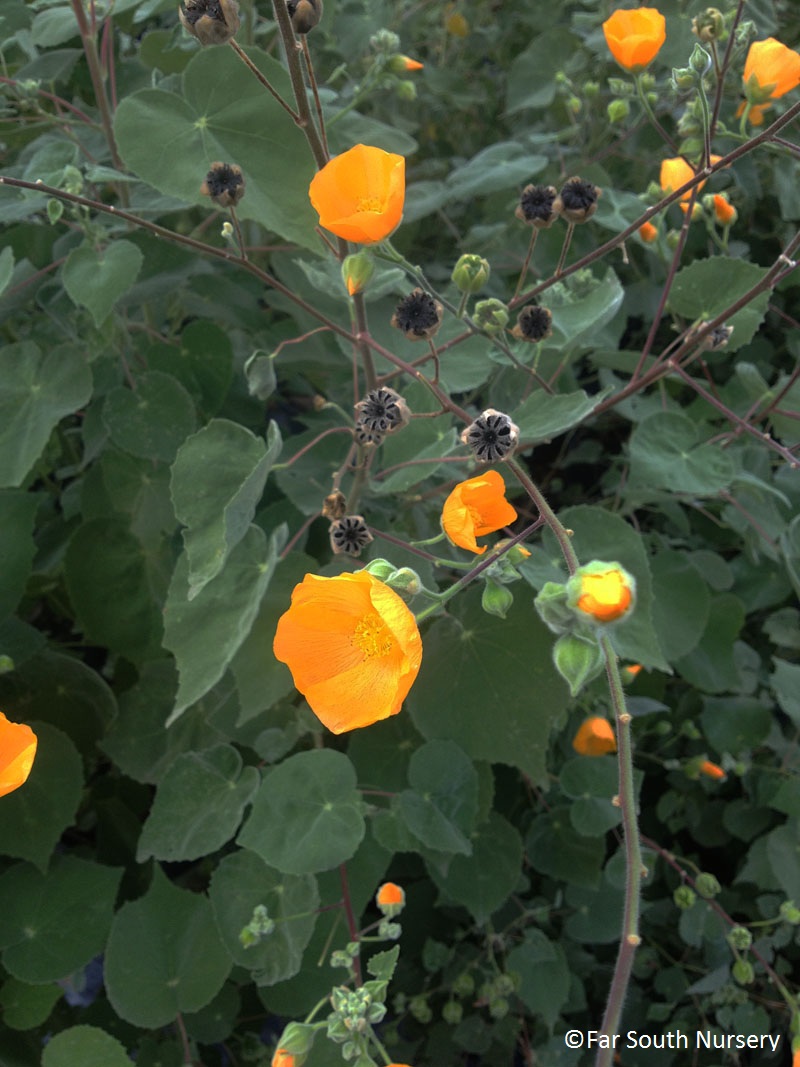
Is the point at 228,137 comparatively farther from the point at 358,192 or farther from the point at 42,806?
the point at 42,806

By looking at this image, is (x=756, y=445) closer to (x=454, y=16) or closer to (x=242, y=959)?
(x=242, y=959)

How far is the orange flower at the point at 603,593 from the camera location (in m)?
0.44

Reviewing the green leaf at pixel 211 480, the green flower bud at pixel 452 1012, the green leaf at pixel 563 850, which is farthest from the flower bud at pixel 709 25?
the green flower bud at pixel 452 1012

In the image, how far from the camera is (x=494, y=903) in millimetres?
896

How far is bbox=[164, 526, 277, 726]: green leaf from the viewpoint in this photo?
2.32 feet

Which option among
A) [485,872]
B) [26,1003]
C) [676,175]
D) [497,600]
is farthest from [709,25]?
[26,1003]

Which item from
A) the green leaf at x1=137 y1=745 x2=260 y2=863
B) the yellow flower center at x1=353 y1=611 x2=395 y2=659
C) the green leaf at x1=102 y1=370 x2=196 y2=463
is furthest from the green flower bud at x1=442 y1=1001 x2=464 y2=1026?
the green leaf at x1=102 y1=370 x2=196 y2=463

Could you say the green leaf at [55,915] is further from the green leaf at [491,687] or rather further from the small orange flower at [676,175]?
the small orange flower at [676,175]

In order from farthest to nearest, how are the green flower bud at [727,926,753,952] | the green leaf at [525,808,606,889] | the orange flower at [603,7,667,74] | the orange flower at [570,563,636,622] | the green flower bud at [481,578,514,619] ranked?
1. the green leaf at [525,808,606,889]
2. the green flower bud at [727,926,753,952]
3. the orange flower at [603,7,667,74]
4. the green flower bud at [481,578,514,619]
5. the orange flower at [570,563,636,622]

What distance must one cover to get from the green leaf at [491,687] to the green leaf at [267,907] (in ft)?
0.64

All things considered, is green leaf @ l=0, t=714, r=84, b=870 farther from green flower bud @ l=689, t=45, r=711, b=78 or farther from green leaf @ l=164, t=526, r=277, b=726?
green flower bud @ l=689, t=45, r=711, b=78

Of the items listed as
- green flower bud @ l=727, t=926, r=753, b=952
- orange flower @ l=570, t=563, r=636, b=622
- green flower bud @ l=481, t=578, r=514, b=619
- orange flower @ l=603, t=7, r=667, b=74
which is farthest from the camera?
green flower bud @ l=727, t=926, r=753, b=952

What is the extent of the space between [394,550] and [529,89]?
1.05 meters

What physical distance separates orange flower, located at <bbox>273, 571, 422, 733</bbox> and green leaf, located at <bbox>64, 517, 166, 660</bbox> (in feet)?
1.38
